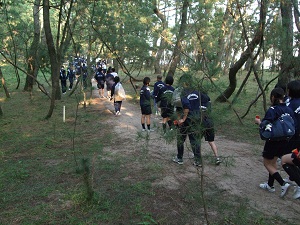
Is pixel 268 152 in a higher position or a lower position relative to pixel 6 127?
higher

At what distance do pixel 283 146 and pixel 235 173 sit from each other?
142cm

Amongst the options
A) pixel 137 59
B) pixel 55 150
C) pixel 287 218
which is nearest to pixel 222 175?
pixel 287 218

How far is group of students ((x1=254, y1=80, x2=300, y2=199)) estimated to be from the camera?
14.1 ft

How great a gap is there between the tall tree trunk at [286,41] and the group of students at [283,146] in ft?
14.7

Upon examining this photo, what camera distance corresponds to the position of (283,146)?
4.46m

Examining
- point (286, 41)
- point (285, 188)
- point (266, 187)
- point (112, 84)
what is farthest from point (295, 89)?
point (112, 84)

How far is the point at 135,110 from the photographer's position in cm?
1297

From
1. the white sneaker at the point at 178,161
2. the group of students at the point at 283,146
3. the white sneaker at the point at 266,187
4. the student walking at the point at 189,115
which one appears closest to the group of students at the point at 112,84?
the white sneaker at the point at 178,161

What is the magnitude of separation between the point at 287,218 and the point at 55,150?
5.31 m

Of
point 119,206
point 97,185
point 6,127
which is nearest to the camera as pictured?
point 119,206

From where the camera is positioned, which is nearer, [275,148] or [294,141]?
[275,148]

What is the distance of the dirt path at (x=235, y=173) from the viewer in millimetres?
4381

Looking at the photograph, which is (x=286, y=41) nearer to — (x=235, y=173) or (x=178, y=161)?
(x=235, y=173)

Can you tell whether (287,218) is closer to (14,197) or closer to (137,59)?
(14,197)
